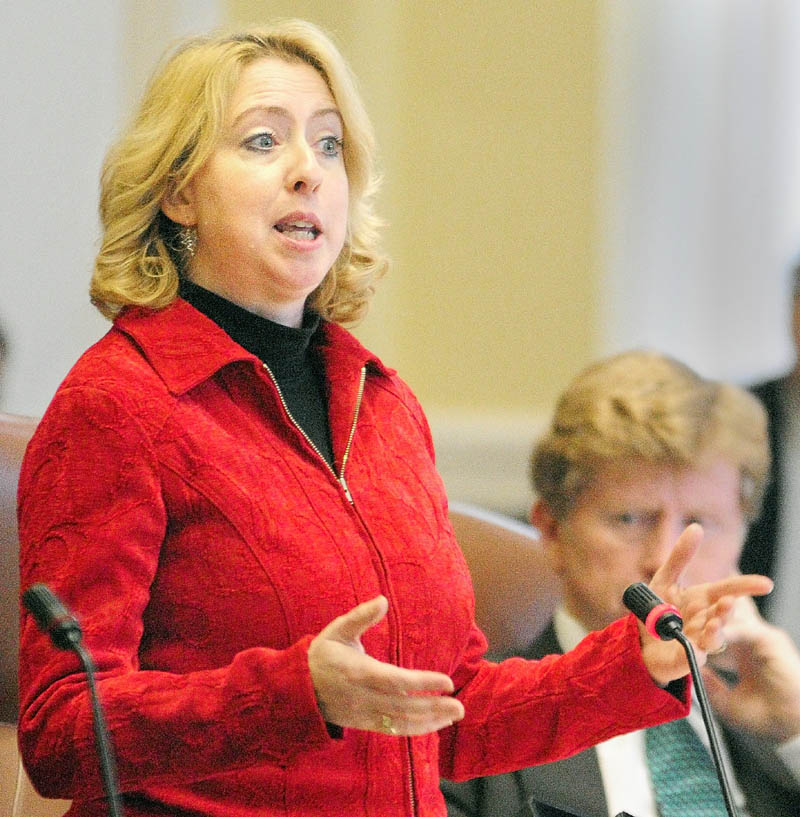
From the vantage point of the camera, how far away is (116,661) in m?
1.37

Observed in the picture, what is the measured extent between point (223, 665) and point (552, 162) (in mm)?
3134

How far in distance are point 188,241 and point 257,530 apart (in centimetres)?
39

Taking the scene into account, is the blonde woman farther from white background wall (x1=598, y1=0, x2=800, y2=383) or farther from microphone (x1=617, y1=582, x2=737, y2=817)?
white background wall (x1=598, y1=0, x2=800, y2=383)

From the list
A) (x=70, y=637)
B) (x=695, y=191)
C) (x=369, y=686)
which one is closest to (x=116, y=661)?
(x=70, y=637)

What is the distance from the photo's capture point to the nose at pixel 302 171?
5.31 ft

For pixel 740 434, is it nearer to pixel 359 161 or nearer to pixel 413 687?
pixel 359 161

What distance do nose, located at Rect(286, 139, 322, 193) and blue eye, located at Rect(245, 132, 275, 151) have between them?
0.08ft

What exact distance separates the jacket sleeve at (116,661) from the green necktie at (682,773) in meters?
1.10

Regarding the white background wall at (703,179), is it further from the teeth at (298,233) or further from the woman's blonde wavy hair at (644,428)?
the teeth at (298,233)

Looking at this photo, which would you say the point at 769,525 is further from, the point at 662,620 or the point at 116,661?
the point at 116,661

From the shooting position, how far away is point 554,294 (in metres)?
4.39

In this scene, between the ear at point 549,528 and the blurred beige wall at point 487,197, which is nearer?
the ear at point 549,528

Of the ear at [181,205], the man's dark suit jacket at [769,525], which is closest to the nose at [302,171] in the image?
the ear at [181,205]

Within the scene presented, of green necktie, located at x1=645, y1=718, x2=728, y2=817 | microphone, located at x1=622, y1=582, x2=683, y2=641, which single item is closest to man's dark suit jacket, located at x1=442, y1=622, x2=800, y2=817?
green necktie, located at x1=645, y1=718, x2=728, y2=817
